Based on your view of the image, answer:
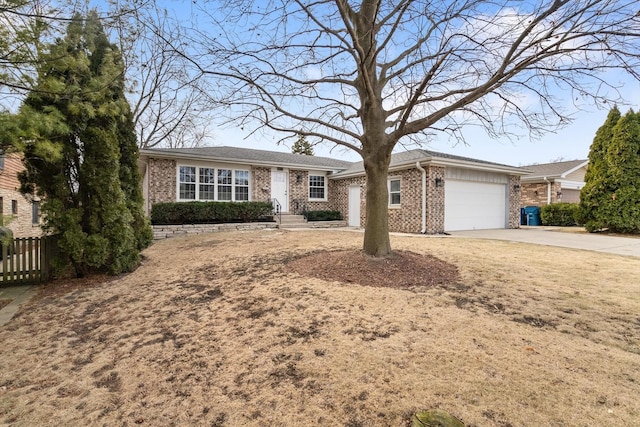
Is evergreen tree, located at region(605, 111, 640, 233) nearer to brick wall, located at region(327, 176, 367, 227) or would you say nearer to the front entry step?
brick wall, located at region(327, 176, 367, 227)

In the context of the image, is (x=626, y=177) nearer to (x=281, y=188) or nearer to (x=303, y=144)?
(x=303, y=144)

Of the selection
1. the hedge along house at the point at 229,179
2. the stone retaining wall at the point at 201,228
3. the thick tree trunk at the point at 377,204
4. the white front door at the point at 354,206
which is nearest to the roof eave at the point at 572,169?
the white front door at the point at 354,206

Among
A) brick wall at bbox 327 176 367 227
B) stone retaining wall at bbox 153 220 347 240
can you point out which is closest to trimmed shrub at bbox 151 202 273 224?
stone retaining wall at bbox 153 220 347 240

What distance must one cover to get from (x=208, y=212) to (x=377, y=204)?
9142mm

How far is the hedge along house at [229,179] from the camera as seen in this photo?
12922mm

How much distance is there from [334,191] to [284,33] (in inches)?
472

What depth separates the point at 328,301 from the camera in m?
4.06

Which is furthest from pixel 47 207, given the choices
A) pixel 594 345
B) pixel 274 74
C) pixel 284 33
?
pixel 594 345

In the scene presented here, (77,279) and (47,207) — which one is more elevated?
(47,207)

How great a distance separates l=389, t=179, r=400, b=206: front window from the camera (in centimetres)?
1305

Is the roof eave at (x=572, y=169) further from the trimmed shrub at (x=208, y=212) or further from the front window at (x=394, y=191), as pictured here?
the trimmed shrub at (x=208, y=212)

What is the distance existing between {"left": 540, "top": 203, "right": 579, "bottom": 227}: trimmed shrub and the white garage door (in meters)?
4.15

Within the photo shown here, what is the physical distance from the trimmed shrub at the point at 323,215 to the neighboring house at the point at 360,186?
577 mm

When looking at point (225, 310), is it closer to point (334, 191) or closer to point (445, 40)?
point (445, 40)
